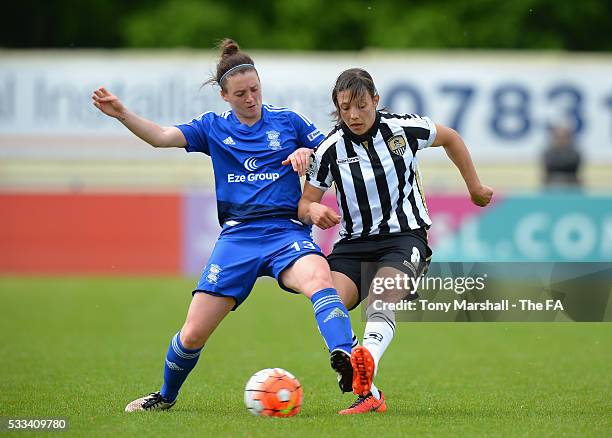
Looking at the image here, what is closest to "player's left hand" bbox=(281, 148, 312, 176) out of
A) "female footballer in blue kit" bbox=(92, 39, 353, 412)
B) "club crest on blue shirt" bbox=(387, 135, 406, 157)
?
"female footballer in blue kit" bbox=(92, 39, 353, 412)

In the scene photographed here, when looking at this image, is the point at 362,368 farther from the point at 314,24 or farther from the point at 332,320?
the point at 314,24

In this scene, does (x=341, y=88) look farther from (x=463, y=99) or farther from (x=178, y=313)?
(x=463, y=99)

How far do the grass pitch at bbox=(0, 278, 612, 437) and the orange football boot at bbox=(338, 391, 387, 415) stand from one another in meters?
0.08

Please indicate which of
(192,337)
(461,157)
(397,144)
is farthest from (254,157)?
(461,157)

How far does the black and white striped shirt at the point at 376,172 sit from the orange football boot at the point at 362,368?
3.03ft

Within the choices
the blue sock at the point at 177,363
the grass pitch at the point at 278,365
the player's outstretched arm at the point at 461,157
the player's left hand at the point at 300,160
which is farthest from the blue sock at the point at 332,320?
the player's outstretched arm at the point at 461,157

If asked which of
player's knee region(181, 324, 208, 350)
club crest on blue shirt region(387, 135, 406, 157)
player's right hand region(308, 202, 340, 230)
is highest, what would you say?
club crest on blue shirt region(387, 135, 406, 157)

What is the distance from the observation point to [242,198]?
6.27 meters

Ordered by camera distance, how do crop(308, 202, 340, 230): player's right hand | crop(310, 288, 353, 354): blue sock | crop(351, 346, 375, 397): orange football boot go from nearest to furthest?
crop(351, 346, 375, 397): orange football boot → crop(310, 288, 353, 354): blue sock → crop(308, 202, 340, 230): player's right hand

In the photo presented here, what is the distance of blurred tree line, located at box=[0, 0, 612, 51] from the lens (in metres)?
25.5

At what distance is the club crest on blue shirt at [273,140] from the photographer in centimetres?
631

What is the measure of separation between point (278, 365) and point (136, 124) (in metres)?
3.06

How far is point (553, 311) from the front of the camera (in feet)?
25.9

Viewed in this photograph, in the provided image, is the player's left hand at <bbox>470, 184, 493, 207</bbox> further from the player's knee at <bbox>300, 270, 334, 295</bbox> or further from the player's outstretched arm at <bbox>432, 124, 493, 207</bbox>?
the player's knee at <bbox>300, 270, 334, 295</bbox>
